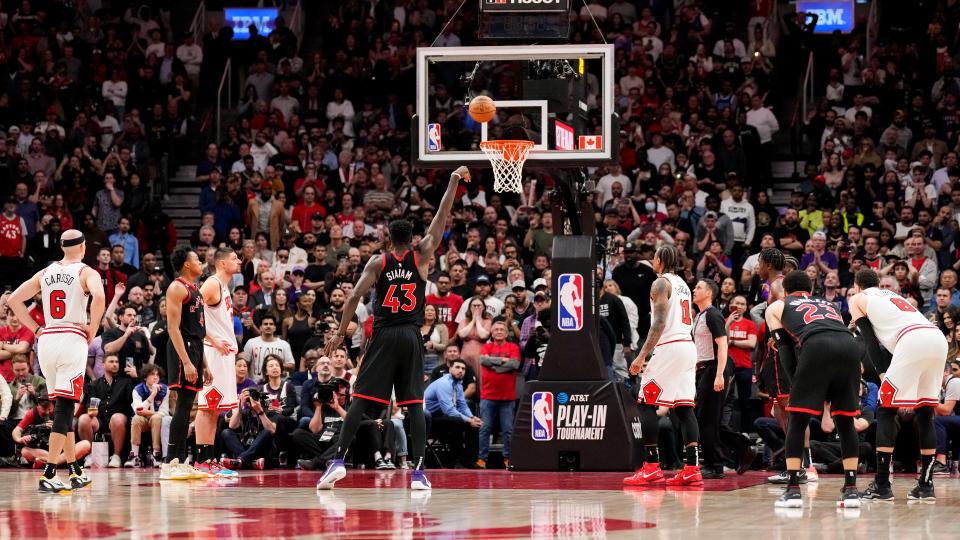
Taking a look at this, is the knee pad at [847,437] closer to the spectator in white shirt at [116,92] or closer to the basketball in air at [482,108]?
the basketball in air at [482,108]

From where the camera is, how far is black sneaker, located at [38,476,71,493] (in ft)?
38.0

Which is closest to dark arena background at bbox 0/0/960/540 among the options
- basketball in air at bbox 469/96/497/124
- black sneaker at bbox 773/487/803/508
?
black sneaker at bbox 773/487/803/508

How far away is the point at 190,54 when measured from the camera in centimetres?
2711

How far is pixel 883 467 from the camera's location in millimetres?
10719

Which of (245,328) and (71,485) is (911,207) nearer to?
(245,328)

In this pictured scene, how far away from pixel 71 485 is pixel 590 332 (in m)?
5.81

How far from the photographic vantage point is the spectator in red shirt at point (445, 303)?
18453 millimetres

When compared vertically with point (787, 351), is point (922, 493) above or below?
below

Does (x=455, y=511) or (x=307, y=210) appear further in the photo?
(x=307, y=210)

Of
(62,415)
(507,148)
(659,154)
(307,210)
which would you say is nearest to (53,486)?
(62,415)

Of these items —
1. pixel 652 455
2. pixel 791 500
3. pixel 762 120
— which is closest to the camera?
pixel 791 500

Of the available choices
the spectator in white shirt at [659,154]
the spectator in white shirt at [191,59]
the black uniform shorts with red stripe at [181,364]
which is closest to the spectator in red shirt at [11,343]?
the black uniform shorts with red stripe at [181,364]

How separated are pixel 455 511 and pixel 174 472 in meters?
4.05

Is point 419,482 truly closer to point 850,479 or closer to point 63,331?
point 63,331
